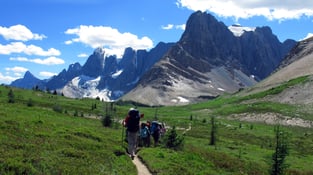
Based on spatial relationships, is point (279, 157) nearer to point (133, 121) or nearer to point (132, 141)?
point (132, 141)

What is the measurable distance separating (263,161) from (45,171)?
129ft

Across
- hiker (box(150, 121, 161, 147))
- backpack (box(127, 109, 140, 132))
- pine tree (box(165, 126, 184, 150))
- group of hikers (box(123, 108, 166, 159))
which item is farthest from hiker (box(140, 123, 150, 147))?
backpack (box(127, 109, 140, 132))

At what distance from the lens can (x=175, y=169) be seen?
28578 mm

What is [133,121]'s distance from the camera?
29.9 metres

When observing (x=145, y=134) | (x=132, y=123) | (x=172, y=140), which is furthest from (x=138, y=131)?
(x=172, y=140)

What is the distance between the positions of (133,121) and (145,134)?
8193 mm

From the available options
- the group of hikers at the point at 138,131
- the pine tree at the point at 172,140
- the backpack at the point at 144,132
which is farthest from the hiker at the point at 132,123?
the pine tree at the point at 172,140

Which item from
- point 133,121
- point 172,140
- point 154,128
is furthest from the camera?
point 172,140

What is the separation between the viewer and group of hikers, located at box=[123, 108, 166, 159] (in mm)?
29922

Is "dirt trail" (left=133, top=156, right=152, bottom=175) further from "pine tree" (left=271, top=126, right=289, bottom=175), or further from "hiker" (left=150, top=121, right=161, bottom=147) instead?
"pine tree" (left=271, top=126, right=289, bottom=175)

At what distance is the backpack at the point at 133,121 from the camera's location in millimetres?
29703

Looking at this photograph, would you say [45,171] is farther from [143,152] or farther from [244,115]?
[244,115]

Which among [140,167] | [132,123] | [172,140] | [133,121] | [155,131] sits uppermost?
[133,121]

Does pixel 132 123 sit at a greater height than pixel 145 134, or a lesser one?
greater
